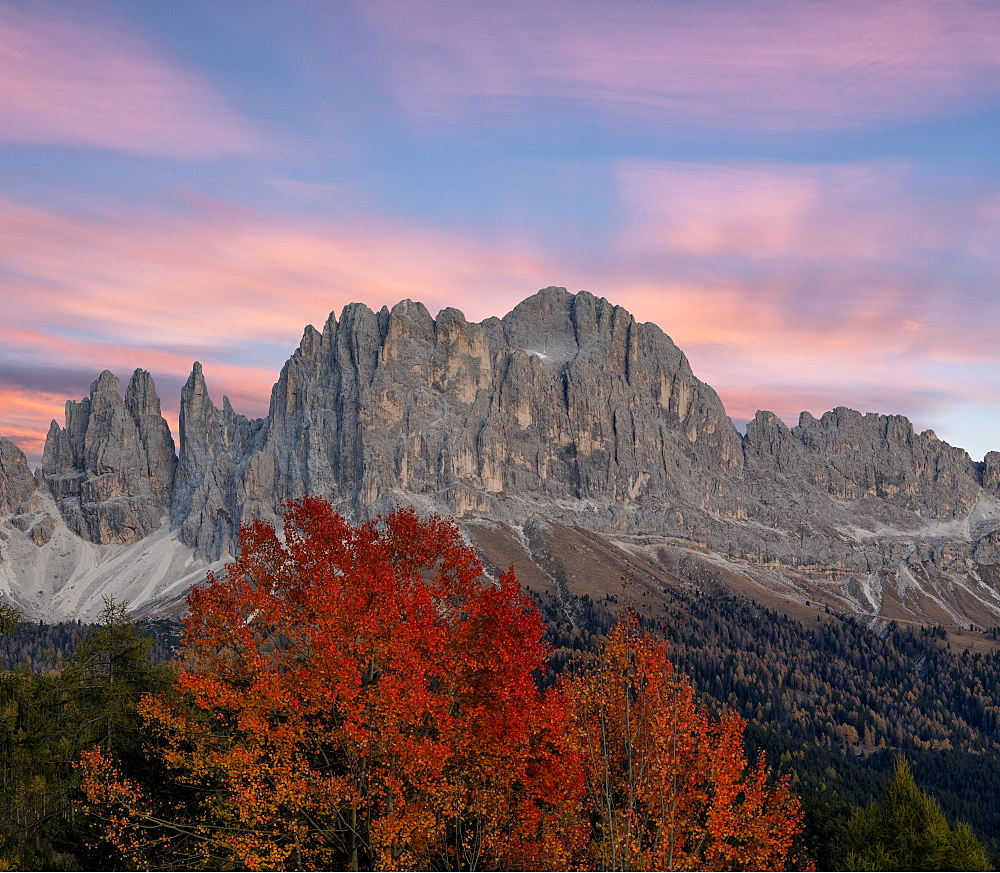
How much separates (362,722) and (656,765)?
389 inches

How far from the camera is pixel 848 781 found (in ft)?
533

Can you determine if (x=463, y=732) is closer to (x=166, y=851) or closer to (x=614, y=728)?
(x=614, y=728)

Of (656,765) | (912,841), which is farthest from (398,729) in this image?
(912,841)

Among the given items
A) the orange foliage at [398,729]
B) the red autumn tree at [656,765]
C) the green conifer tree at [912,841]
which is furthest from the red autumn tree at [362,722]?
the green conifer tree at [912,841]

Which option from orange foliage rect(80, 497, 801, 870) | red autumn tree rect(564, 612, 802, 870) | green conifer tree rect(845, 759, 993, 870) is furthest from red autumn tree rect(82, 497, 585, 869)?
green conifer tree rect(845, 759, 993, 870)

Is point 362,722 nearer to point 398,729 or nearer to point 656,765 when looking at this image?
point 398,729

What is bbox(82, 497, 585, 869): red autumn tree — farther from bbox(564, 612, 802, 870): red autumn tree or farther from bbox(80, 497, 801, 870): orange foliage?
bbox(564, 612, 802, 870): red autumn tree

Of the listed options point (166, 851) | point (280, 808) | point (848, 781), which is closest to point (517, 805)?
point (280, 808)

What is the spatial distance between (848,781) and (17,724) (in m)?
171

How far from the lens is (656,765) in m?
23.4

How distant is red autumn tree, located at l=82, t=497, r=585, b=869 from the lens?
82.6ft

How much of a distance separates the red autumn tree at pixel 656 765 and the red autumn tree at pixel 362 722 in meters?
2.26

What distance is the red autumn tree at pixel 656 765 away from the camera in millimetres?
22047

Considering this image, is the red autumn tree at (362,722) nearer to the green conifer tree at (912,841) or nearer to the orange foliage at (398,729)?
the orange foliage at (398,729)
